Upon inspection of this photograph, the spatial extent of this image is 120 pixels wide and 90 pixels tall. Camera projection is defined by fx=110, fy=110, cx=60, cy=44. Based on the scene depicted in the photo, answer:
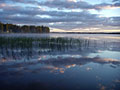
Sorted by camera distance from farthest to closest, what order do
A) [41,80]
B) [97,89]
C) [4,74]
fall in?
[4,74], [41,80], [97,89]

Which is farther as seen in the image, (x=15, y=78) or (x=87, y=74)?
(x=87, y=74)

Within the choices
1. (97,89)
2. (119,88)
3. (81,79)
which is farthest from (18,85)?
(119,88)

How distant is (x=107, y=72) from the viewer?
7031mm

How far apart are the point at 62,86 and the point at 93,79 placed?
1.86 meters

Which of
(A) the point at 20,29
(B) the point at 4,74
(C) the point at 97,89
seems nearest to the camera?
(C) the point at 97,89

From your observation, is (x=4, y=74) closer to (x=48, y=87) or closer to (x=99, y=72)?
(x=48, y=87)

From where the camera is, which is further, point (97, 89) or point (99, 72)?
point (99, 72)

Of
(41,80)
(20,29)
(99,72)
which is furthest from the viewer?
(20,29)

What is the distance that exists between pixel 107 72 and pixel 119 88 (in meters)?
2.13

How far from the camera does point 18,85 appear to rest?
5.02 meters

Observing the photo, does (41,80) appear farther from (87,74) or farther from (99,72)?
(99,72)

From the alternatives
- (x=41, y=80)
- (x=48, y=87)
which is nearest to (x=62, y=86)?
(x=48, y=87)

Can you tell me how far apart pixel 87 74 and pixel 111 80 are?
134 centimetres

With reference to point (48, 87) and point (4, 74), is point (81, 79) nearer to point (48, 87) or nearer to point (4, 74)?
point (48, 87)
